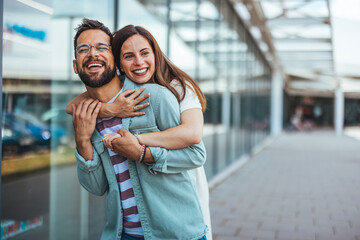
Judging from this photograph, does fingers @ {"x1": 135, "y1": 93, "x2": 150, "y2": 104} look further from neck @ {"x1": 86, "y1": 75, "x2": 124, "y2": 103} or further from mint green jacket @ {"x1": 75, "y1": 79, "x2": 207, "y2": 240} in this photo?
neck @ {"x1": 86, "y1": 75, "x2": 124, "y2": 103}

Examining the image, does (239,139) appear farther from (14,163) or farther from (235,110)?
(14,163)

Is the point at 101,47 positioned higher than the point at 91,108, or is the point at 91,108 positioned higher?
the point at 101,47

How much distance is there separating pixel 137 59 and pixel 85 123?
29 cm

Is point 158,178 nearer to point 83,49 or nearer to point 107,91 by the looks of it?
point 107,91

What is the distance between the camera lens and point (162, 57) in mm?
1580

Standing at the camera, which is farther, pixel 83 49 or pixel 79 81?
pixel 79 81

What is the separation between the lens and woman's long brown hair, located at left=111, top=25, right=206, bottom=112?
1.49 meters

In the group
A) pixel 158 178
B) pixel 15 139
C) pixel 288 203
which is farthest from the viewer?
pixel 288 203

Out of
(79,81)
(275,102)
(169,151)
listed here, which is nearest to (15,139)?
(79,81)

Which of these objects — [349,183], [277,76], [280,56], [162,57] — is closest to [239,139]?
[349,183]

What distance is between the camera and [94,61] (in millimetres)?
1431

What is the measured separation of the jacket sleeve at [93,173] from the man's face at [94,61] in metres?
0.27

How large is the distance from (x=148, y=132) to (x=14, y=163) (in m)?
1.94

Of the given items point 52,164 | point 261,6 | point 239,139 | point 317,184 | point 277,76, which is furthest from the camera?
point 277,76
